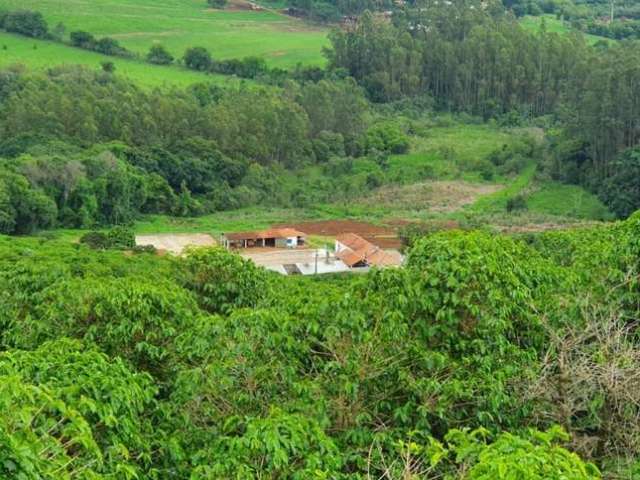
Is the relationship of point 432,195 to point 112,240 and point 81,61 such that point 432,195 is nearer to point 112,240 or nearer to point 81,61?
point 112,240

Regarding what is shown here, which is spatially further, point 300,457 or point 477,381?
point 477,381

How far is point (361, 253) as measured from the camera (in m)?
31.4

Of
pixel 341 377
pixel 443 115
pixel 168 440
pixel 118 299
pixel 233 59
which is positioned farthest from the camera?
pixel 233 59

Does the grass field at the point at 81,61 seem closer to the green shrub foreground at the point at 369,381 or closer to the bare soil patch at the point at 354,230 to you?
the bare soil patch at the point at 354,230

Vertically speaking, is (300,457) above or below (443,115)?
above

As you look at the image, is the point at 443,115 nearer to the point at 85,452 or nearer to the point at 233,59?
the point at 233,59

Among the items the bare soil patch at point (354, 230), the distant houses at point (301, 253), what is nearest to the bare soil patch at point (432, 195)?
the bare soil patch at point (354, 230)

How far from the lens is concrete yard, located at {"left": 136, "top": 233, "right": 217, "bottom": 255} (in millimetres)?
33594

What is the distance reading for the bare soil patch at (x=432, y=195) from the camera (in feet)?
133

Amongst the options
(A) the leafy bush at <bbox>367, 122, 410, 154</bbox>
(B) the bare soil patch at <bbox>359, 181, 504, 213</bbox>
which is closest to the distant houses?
(B) the bare soil patch at <bbox>359, 181, 504, 213</bbox>

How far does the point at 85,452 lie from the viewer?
6094mm

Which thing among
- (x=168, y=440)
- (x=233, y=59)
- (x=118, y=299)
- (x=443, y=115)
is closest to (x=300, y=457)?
(x=168, y=440)

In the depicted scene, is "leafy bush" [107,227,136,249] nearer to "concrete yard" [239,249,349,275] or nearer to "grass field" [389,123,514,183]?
"concrete yard" [239,249,349,275]

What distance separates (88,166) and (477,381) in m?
31.1
